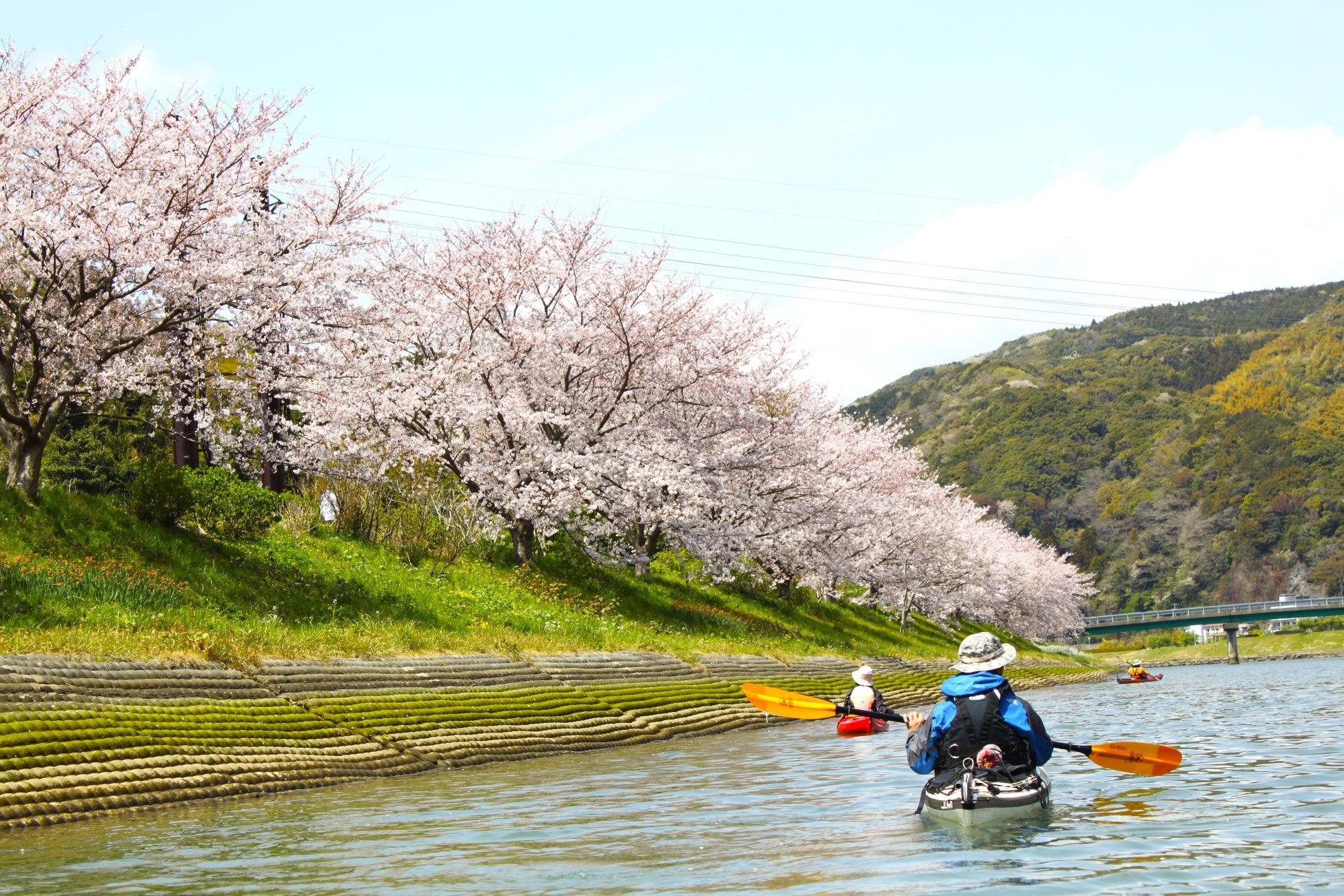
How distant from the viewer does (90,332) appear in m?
19.3

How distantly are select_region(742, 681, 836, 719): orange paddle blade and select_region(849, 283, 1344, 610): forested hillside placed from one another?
134 m

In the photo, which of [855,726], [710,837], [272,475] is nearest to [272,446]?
[272,475]

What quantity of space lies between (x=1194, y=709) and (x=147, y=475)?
2193cm

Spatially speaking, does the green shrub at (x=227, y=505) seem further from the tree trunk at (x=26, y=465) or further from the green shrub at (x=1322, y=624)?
the green shrub at (x=1322, y=624)

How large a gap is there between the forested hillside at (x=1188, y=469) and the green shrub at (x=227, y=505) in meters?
133

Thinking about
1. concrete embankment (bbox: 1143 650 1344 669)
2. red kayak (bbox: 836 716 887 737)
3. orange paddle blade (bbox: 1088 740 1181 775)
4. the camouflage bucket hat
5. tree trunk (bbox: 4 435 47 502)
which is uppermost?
tree trunk (bbox: 4 435 47 502)

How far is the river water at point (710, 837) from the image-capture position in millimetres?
7461

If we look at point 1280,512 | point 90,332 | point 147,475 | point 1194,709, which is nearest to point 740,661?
point 1194,709

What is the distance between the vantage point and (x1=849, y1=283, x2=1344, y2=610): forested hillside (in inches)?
5359

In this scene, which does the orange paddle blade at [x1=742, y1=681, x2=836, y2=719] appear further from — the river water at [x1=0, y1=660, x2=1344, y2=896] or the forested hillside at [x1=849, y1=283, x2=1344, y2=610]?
the forested hillside at [x1=849, y1=283, x2=1344, y2=610]

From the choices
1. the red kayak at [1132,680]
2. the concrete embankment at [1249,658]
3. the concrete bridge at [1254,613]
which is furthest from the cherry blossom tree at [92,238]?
the concrete bridge at [1254,613]

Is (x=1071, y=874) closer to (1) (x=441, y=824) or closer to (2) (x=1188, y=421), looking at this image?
(1) (x=441, y=824)

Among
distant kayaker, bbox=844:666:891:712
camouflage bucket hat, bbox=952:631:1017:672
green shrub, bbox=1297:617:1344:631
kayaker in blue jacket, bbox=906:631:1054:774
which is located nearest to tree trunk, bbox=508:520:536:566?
distant kayaker, bbox=844:666:891:712

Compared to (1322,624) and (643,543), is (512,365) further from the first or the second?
(1322,624)
